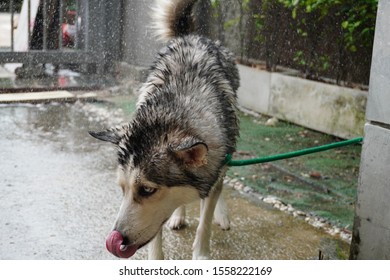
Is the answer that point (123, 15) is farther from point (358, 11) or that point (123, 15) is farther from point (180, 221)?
point (180, 221)

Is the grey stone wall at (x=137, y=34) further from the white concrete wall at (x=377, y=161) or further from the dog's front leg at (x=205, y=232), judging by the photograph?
the white concrete wall at (x=377, y=161)

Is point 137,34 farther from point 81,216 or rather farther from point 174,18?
point 81,216

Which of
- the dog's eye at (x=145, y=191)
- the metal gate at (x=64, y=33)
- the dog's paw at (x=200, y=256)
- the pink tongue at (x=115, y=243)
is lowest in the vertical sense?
the dog's paw at (x=200, y=256)

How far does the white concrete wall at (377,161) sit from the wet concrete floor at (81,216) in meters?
0.36

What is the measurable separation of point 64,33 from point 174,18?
133 inches

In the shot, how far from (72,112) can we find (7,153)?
136 cm

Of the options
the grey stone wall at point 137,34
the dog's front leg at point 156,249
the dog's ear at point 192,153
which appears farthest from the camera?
the grey stone wall at point 137,34

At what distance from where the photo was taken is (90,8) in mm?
6180

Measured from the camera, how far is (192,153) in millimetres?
2357

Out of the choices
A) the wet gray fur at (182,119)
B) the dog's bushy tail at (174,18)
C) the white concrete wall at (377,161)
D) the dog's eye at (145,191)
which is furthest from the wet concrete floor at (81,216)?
the dog's bushy tail at (174,18)

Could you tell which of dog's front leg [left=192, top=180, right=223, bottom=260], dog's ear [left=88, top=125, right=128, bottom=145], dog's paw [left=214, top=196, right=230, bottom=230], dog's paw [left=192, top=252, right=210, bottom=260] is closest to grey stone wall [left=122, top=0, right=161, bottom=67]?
dog's paw [left=214, top=196, right=230, bottom=230]

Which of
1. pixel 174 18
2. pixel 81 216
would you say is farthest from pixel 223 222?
pixel 174 18

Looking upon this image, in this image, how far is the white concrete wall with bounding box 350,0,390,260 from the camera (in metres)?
2.65

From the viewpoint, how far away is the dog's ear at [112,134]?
7.96ft
